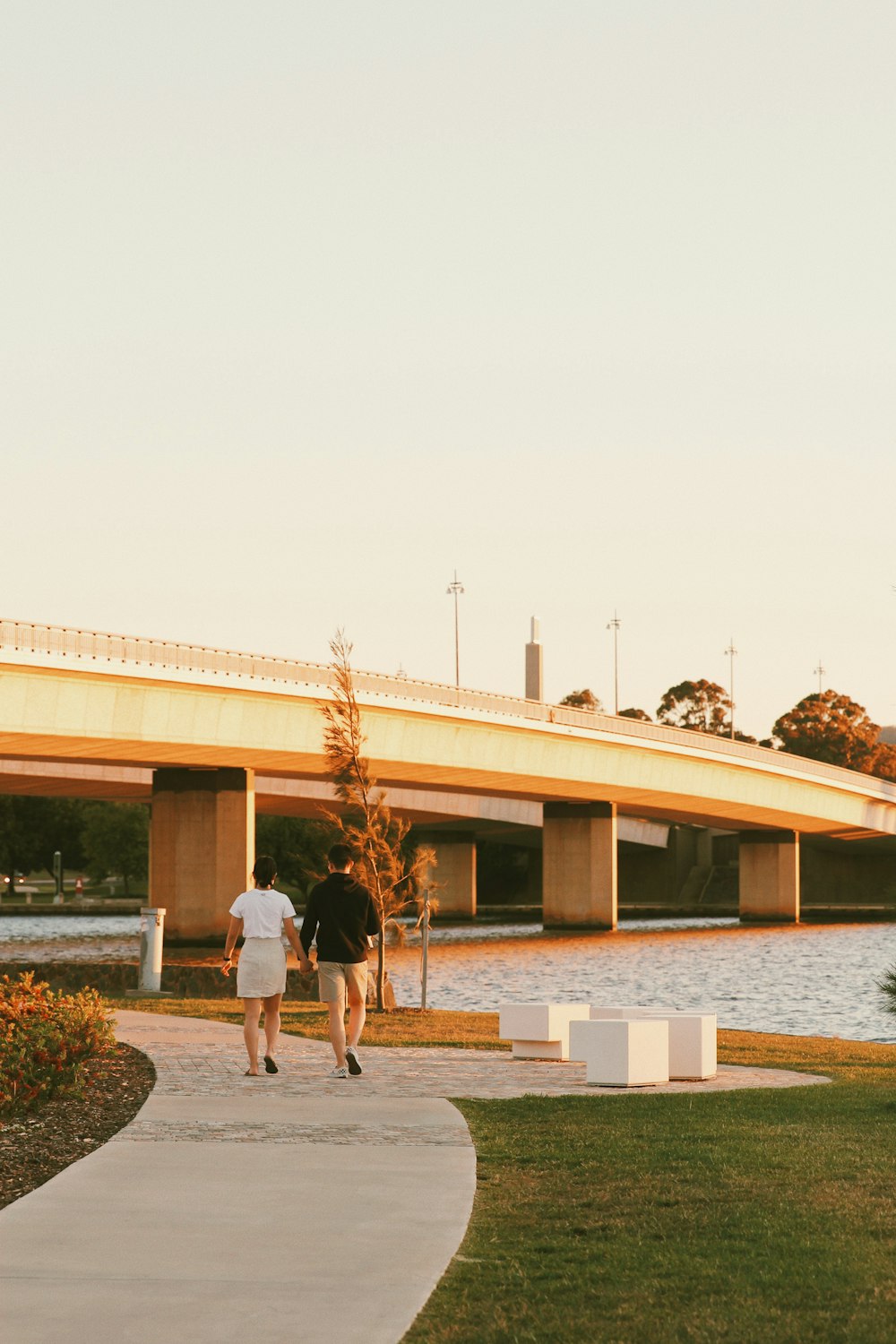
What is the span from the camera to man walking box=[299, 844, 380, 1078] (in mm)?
14945

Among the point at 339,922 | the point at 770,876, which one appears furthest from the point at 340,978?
the point at 770,876

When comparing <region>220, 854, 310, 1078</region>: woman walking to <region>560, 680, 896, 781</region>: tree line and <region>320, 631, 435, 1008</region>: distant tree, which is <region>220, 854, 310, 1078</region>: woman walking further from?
<region>560, 680, 896, 781</region>: tree line

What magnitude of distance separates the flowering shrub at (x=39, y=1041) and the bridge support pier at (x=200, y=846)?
44673 mm

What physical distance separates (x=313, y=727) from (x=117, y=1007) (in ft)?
109

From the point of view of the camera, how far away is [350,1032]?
15.6 m

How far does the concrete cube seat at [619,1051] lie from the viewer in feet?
48.6

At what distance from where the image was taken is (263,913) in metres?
14.8

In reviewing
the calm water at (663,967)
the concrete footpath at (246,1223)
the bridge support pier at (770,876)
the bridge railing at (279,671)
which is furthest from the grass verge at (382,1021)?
the bridge support pier at (770,876)

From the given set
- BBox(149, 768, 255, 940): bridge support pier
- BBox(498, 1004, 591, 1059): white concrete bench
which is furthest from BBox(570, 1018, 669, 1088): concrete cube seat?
BBox(149, 768, 255, 940): bridge support pier

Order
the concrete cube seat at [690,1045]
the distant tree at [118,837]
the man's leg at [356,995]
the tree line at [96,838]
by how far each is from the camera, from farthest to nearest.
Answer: the distant tree at [118,837] < the tree line at [96,838] < the concrete cube seat at [690,1045] < the man's leg at [356,995]

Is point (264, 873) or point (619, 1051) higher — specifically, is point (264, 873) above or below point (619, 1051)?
above

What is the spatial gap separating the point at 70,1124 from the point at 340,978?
3.75m

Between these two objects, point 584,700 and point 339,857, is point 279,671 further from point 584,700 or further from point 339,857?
point 584,700

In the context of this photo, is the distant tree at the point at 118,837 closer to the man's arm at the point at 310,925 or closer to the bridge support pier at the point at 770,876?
the bridge support pier at the point at 770,876
